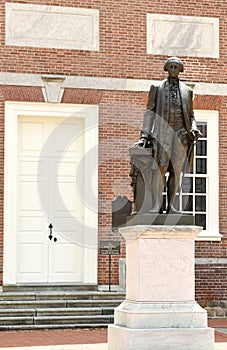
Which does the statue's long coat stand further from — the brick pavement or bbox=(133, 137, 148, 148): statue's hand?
the brick pavement

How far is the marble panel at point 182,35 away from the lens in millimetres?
15656

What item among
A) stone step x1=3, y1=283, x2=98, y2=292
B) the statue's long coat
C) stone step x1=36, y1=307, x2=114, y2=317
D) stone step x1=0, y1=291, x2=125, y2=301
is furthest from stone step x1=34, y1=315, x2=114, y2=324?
the statue's long coat

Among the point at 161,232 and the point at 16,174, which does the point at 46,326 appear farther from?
the point at 161,232

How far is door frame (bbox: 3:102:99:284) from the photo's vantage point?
14.6 meters

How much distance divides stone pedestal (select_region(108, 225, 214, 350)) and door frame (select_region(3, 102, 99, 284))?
4991 mm

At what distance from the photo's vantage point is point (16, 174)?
14.8 meters

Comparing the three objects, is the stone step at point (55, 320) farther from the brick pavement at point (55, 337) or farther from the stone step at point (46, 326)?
the brick pavement at point (55, 337)

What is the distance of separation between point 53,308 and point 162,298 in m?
4.13

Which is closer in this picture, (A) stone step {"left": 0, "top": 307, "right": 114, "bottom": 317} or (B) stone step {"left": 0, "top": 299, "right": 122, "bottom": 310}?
(A) stone step {"left": 0, "top": 307, "right": 114, "bottom": 317}

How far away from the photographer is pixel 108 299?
46.3 feet

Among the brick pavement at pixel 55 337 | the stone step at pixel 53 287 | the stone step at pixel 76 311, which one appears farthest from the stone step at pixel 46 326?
the stone step at pixel 53 287

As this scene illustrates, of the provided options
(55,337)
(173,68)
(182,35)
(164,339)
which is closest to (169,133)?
(173,68)

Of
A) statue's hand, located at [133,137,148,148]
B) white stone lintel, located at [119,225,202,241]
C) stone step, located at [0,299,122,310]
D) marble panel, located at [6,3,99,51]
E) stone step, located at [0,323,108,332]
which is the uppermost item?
marble panel, located at [6,3,99,51]

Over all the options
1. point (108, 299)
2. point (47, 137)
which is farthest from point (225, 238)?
point (47, 137)
